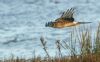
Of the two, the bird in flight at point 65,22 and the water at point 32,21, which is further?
the water at point 32,21

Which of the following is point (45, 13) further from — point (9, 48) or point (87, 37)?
point (87, 37)

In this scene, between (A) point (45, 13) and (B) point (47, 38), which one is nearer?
(B) point (47, 38)

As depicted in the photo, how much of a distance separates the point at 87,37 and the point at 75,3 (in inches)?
342

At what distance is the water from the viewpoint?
38.1 feet

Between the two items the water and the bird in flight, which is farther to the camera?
the water

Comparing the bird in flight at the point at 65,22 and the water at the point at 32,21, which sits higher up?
the bird in flight at the point at 65,22

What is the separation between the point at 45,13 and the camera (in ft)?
49.4

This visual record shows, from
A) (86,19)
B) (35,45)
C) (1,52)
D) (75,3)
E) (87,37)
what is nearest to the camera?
(87,37)

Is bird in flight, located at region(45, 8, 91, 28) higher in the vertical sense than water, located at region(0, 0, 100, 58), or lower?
higher

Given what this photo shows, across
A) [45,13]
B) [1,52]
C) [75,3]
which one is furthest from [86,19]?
[1,52]

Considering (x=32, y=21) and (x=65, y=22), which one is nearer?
(x=65, y=22)

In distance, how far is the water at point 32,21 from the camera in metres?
11.6

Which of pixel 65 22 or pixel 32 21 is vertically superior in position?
pixel 65 22

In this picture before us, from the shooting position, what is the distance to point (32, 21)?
14.5 metres
